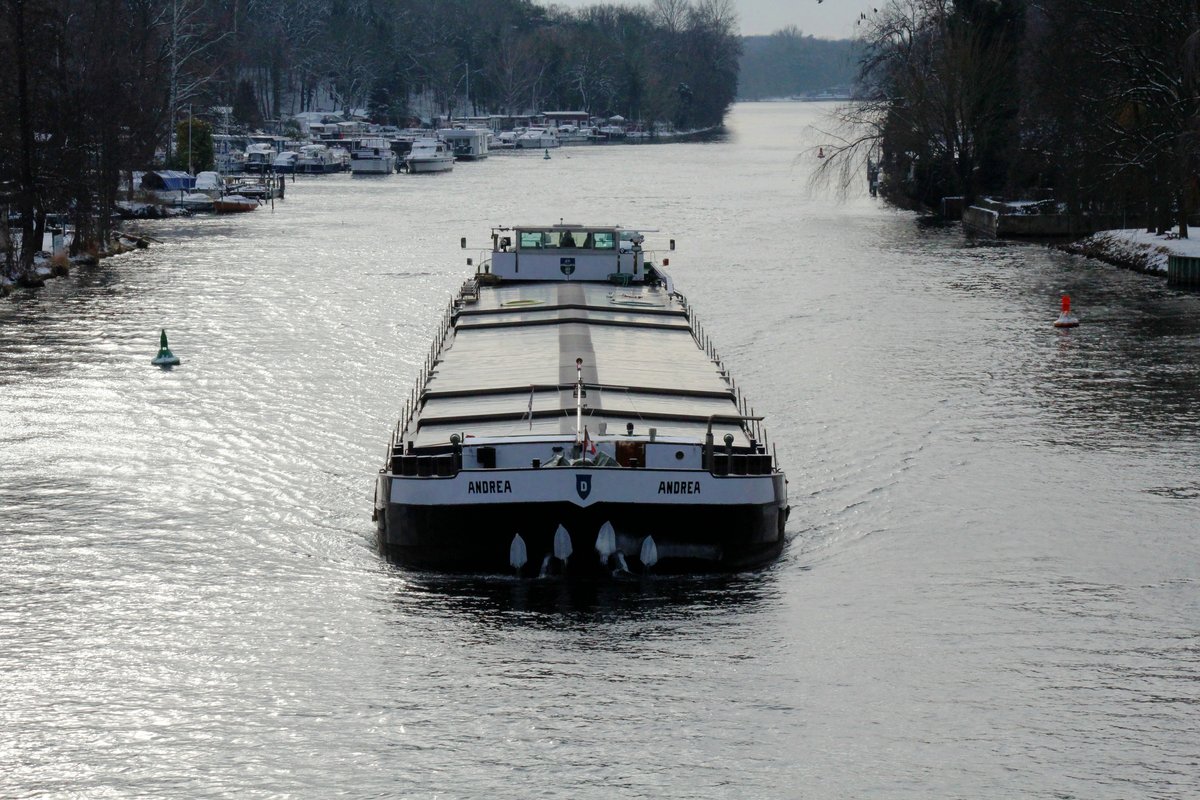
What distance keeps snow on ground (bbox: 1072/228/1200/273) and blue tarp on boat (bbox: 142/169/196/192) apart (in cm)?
6191

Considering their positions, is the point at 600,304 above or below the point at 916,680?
above

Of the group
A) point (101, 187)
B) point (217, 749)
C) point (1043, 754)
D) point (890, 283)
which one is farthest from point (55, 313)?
point (1043, 754)

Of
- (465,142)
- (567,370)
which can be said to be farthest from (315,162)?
(567,370)

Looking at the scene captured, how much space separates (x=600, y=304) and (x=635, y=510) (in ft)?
55.3

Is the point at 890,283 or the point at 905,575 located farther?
the point at 890,283

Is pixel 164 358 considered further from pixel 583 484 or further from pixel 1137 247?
pixel 1137 247

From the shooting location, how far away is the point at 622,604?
2555 cm

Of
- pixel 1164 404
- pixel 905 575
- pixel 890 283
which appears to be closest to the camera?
pixel 905 575

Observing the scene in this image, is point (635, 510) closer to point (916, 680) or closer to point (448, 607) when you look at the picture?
point (448, 607)

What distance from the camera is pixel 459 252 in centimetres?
7912

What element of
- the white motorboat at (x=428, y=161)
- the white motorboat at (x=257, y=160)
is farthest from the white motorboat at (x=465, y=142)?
the white motorboat at (x=257, y=160)

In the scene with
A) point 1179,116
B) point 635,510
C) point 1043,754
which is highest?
point 1179,116

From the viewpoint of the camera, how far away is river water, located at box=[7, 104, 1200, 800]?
66.7 feet

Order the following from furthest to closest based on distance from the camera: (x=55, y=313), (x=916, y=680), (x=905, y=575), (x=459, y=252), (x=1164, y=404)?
1. (x=459, y=252)
2. (x=55, y=313)
3. (x=1164, y=404)
4. (x=905, y=575)
5. (x=916, y=680)
